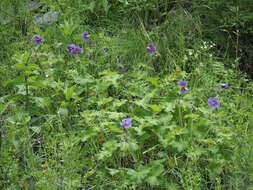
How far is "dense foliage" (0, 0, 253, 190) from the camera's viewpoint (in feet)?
5.98

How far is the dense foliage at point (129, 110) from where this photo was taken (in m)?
1.82

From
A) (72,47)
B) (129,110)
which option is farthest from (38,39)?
(129,110)

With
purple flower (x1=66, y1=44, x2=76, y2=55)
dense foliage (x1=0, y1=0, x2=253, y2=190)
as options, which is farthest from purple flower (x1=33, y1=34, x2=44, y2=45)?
purple flower (x1=66, y1=44, x2=76, y2=55)

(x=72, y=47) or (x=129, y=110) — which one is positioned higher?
(x=72, y=47)

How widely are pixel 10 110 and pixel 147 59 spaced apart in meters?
1.26

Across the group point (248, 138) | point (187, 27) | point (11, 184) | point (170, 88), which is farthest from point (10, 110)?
point (187, 27)

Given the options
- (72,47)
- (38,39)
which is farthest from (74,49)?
(38,39)

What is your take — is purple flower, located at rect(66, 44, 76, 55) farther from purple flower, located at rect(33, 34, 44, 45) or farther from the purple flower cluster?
purple flower, located at rect(33, 34, 44, 45)

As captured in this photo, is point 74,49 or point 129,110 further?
point 74,49

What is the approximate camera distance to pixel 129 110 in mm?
2273

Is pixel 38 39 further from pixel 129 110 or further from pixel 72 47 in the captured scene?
pixel 129 110

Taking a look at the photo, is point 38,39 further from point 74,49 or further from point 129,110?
point 129,110

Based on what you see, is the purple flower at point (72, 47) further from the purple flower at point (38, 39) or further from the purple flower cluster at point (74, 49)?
the purple flower at point (38, 39)

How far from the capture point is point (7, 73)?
274cm
